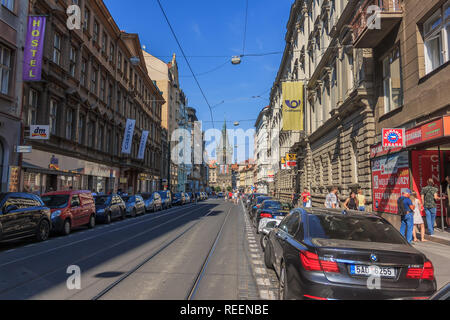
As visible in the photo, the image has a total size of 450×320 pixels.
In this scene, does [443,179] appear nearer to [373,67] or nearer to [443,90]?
[443,90]

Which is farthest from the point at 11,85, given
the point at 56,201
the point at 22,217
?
the point at 22,217

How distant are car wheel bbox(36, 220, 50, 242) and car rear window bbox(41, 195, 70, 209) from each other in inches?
63.8

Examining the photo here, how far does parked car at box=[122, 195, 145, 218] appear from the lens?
73.9 ft

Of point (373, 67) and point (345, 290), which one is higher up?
point (373, 67)

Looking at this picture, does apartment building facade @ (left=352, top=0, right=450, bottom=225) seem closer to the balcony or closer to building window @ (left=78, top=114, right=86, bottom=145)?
the balcony

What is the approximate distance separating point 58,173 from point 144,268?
16612 millimetres

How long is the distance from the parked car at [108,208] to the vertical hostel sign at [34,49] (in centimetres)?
695

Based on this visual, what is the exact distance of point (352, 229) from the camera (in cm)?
489

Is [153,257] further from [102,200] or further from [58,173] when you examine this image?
[58,173]

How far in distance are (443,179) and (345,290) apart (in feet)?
36.6

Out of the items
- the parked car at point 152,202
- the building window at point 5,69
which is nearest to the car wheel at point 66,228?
the building window at point 5,69

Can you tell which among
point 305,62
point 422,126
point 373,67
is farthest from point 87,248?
point 305,62

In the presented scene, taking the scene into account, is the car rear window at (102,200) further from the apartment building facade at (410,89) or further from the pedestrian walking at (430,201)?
A: the pedestrian walking at (430,201)
